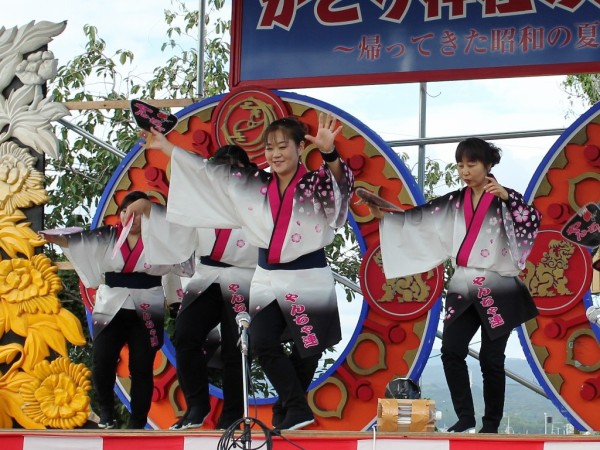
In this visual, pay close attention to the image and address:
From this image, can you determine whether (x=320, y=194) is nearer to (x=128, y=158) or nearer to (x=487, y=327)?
(x=487, y=327)

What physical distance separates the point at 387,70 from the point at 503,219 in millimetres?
1669

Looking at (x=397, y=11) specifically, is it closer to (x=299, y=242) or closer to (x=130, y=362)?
(x=299, y=242)

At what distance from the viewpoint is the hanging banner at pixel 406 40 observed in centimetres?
615

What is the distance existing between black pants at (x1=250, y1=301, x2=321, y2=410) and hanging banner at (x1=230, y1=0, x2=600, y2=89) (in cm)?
205

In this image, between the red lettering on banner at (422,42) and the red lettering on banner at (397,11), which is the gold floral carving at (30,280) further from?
the red lettering on banner at (422,42)

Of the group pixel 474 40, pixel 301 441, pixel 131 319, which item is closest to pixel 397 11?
pixel 474 40

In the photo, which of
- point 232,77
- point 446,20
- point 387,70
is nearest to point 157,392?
point 232,77

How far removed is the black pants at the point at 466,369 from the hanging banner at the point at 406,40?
1789mm

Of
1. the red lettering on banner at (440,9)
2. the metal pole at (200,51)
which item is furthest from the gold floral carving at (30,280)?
the red lettering on banner at (440,9)

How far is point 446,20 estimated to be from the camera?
6324mm

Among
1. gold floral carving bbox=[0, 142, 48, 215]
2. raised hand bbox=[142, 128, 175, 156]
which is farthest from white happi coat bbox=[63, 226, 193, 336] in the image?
raised hand bbox=[142, 128, 175, 156]

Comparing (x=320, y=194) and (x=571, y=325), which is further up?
(x=320, y=194)

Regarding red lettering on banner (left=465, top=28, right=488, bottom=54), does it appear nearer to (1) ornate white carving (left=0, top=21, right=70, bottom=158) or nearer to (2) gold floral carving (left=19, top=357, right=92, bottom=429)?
(1) ornate white carving (left=0, top=21, right=70, bottom=158)

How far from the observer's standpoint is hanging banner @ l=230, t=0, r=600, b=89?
6.15 metres
